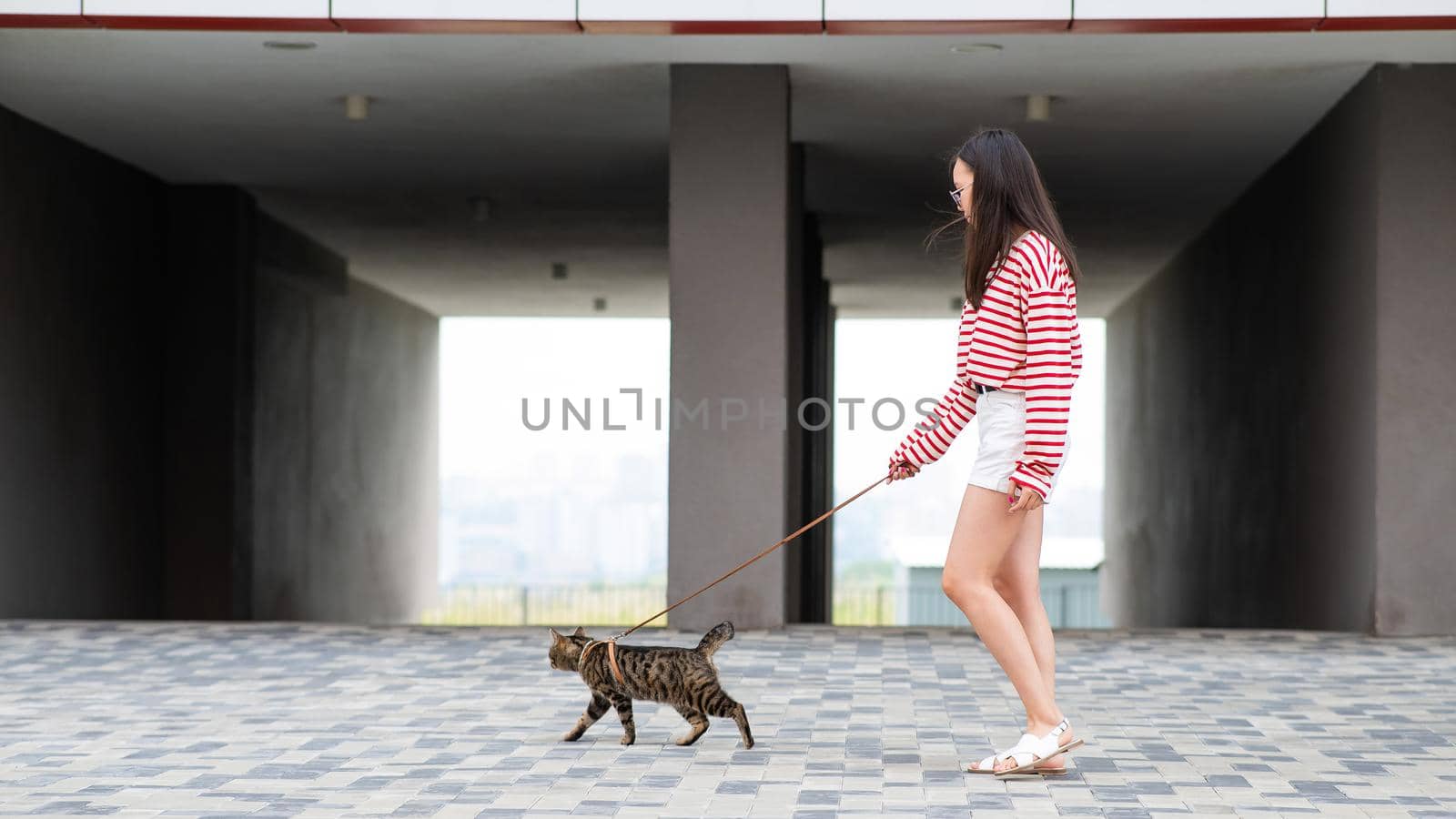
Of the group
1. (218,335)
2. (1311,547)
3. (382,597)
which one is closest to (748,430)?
(1311,547)

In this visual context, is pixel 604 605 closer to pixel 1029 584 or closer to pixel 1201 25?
pixel 1201 25

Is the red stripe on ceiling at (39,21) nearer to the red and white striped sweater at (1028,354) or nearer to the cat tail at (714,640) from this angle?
the cat tail at (714,640)

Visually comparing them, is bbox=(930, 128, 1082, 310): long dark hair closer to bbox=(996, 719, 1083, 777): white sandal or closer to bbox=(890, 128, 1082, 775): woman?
bbox=(890, 128, 1082, 775): woman

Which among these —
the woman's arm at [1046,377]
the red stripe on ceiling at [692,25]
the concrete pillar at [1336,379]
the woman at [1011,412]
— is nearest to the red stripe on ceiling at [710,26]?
the red stripe on ceiling at [692,25]

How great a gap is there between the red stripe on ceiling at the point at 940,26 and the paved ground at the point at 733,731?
263 cm

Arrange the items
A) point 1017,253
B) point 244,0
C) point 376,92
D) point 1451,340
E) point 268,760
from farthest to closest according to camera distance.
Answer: point 376,92 → point 1451,340 → point 244,0 → point 268,760 → point 1017,253

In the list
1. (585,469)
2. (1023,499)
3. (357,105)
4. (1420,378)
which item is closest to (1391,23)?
(1420,378)

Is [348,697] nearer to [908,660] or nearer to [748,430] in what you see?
[908,660]

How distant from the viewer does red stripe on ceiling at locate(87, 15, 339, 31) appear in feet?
22.9

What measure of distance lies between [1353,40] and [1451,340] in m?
1.48

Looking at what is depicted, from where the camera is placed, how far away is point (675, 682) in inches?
162

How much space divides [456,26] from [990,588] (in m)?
4.24

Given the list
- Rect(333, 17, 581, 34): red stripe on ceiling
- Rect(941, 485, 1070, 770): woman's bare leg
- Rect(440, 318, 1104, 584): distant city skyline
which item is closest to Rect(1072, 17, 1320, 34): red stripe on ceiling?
Rect(333, 17, 581, 34): red stripe on ceiling

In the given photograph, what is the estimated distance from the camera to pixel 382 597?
19391 millimetres
